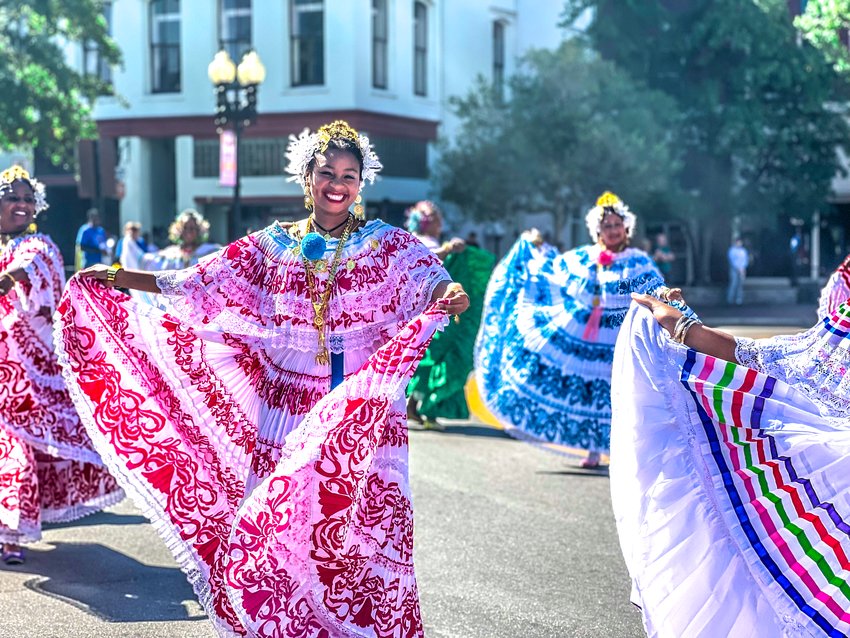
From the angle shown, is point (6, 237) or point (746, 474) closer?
point (746, 474)

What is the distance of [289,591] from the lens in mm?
4383

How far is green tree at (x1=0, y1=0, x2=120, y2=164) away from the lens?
2491 centimetres

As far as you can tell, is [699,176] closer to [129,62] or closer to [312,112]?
[312,112]

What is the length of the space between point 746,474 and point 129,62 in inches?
1233

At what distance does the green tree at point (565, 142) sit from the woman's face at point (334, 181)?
2442 cm

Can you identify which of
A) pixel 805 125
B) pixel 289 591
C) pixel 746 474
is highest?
pixel 805 125

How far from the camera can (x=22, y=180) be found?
7.14m

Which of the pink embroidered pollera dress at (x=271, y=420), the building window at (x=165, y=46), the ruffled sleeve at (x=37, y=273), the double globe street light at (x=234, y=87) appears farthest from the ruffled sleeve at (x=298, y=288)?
the building window at (x=165, y=46)

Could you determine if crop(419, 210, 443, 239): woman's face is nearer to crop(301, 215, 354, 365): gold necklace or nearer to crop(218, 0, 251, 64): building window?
crop(301, 215, 354, 365): gold necklace

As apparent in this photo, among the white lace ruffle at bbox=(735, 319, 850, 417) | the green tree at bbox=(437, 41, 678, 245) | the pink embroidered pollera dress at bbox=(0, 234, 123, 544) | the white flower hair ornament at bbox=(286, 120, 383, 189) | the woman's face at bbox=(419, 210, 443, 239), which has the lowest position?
the pink embroidered pollera dress at bbox=(0, 234, 123, 544)

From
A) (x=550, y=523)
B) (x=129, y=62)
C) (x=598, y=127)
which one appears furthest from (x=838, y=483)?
(x=129, y=62)

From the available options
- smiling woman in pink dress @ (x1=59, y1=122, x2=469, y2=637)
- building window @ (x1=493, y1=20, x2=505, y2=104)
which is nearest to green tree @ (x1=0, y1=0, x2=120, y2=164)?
building window @ (x1=493, y1=20, x2=505, y2=104)

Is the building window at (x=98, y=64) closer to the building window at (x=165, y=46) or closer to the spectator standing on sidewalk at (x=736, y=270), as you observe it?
the building window at (x=165, y=46)

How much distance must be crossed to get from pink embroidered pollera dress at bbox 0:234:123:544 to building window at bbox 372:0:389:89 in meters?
25.6
